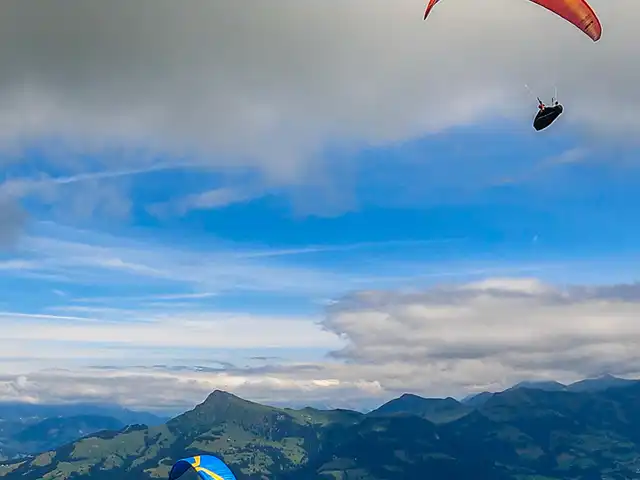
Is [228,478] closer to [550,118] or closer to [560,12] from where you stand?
[550,118]

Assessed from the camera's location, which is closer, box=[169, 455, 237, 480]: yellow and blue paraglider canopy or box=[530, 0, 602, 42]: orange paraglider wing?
box=[530, 0, 602, 42]: orange paraglider wing

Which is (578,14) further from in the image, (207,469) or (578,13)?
(207,469)

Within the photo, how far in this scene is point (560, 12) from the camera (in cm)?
5981

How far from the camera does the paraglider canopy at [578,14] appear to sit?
59.2 metres

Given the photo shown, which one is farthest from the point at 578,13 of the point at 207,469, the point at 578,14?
the point at 207,469

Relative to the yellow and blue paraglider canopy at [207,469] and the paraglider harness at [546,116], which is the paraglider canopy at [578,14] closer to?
the paraglider harness at [546,116]

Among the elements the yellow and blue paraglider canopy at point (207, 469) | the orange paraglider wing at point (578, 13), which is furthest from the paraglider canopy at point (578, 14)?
the yellow and blue paraglider canopy at point (207, 469)

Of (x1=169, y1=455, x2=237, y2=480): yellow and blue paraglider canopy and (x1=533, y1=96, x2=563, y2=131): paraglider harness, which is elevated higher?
(x1=533, y1=96, x2=563, y2=131): paraglider harness

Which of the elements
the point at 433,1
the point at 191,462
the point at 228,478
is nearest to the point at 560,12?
the point at 433,1

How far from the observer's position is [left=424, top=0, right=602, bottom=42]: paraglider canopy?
5919 centimetres

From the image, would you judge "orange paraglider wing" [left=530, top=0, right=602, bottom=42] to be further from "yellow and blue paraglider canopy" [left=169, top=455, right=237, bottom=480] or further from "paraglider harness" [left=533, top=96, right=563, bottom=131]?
"yellow and blue paraglider canopy" [left=169, top=455, right=237, bottom=480]

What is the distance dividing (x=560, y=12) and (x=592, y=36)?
3526 mm

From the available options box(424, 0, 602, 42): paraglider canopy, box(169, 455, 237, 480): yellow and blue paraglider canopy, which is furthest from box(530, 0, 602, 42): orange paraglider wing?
box(169, 455, 237, 480): yellow and blue paraglider canopy

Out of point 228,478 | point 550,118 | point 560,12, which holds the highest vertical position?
point 560,12
